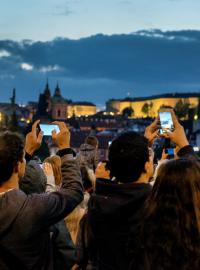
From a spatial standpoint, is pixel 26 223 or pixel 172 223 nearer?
pixel 172 223

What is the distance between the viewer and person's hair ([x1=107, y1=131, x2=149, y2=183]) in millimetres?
3436

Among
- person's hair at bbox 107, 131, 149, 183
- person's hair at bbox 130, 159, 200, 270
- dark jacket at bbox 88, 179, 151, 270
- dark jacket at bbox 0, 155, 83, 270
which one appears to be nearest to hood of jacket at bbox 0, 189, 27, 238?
dark jacket at bbox 0, 155, 83, 270

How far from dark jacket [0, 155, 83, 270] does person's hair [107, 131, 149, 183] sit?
32 centimetres

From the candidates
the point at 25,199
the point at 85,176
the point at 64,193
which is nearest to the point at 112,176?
the point at 64,193

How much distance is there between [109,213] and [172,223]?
578mm

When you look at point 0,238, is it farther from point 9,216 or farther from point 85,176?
point 85,176

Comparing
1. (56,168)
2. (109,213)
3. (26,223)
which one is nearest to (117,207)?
(109,213)

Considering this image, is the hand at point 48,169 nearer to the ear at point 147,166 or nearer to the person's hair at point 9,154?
the person's hair at point 9,154

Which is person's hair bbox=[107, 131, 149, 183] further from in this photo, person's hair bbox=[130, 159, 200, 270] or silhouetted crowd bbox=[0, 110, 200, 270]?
person's hair bbox=[130, 159, 200, 270]

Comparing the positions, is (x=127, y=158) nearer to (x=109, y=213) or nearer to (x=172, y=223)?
(x=109, y=213)

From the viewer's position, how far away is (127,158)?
11.3 ft

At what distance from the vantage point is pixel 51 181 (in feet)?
16.7

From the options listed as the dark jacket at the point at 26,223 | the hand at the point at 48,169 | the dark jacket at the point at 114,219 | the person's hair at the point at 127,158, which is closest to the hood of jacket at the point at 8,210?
the dark jacket at the point at 26,223

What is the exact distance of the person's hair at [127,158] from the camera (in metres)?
3.44
